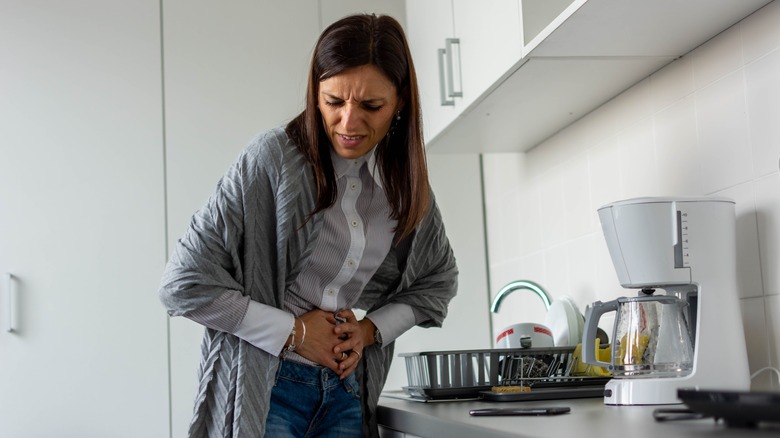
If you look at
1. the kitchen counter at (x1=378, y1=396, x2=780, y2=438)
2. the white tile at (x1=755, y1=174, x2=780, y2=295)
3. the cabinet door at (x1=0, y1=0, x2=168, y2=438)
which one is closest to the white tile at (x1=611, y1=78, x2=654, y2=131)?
the white tile at (x1=755, y1=174, x2=780, y2=295)

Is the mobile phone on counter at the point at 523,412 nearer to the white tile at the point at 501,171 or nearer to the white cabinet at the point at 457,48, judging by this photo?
the white cabinet at the point at 457,48

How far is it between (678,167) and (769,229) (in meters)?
0.30

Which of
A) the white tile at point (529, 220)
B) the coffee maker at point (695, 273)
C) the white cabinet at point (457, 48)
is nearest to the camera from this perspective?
the coffee maker at point (695, 273)

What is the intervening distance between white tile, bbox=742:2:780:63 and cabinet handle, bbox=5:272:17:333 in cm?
202

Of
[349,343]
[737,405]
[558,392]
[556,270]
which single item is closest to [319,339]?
[349,343]

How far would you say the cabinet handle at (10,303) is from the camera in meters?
2.62

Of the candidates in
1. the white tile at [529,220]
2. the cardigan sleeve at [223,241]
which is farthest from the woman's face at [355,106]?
the white tile at [529,220]

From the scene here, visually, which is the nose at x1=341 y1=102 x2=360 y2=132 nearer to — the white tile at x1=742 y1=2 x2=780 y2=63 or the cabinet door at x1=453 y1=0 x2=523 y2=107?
the cabinet door at x1=453 y1=0 x2=523 y2=107

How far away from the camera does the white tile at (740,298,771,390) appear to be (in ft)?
4.91

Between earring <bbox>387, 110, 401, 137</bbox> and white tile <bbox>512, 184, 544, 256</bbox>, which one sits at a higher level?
earring <bbox>387, 110, 401, 137</bbox>

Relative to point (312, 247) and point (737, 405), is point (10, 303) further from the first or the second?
point (737, 405)

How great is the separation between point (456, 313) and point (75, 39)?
4.61 ft

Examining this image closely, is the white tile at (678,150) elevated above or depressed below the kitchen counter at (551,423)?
above

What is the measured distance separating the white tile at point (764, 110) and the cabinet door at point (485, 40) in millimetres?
405
